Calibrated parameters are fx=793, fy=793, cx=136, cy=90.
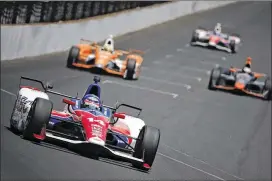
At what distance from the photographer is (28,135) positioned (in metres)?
10.5

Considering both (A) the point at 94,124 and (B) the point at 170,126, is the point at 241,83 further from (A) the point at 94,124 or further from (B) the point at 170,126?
(A) the point at 94,124

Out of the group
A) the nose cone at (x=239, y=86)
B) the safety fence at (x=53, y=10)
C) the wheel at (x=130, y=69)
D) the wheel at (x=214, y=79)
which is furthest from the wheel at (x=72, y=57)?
the nose cone at (x=239, y=86)

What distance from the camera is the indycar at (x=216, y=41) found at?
44031 millimetres

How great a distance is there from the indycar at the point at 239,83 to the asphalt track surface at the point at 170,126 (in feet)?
1.05

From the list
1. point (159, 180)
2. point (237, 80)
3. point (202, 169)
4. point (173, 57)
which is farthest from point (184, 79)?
point (159, 180)

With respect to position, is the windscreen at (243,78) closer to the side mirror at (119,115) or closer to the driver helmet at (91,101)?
the driver helmet at (91,101)

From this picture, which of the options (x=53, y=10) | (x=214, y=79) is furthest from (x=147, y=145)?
(x=214, y=79)

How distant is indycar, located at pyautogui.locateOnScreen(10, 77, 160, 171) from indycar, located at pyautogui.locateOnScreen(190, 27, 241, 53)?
3201 cm

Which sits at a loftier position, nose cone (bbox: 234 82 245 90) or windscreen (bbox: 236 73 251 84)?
windscreen (bbox: 236 73 251 84)

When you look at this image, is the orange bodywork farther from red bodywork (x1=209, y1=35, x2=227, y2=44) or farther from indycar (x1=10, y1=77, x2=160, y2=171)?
red bodywork (x1=209, y1=35, x2=227, y2=44)

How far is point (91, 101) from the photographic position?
1164 centimetres

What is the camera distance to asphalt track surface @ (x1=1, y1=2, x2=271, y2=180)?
14023mm

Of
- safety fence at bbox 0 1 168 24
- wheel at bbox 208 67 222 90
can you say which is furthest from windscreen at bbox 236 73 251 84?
safety fence at bbox 0 1 168 24

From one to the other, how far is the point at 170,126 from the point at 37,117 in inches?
297
